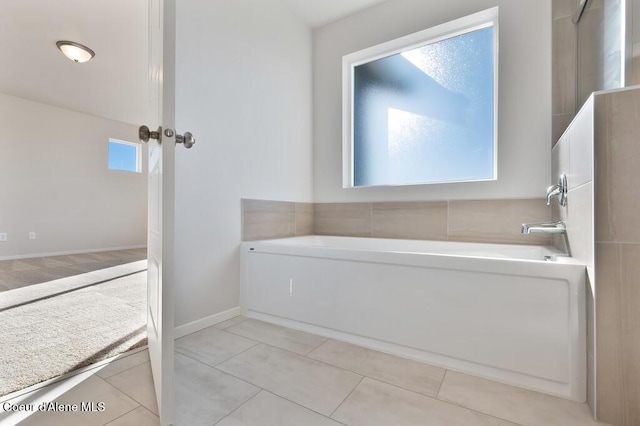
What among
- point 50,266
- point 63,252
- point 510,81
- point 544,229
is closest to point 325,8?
point 510,81

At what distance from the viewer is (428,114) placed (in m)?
2.51

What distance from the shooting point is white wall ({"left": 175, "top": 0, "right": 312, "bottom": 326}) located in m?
1.80

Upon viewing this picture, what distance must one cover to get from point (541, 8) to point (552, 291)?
6.38 feet

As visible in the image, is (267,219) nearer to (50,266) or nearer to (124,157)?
(50,266)

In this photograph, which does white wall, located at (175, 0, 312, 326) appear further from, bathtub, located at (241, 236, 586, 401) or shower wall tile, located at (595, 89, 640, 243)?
shower wall tile, located at (595, 89, 640, 243)

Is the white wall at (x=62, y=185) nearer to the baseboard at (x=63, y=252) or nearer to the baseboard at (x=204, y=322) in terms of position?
the baseboard at (x=63, y=252)

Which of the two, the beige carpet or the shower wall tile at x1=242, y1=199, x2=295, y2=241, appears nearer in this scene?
the beige carpet

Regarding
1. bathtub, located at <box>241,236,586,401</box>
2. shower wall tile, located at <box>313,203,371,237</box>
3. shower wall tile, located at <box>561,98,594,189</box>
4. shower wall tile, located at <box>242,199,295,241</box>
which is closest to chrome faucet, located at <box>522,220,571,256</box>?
bathtub, located at <box>241,236,586,401</box>

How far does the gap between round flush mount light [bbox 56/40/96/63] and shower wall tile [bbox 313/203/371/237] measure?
3.18m

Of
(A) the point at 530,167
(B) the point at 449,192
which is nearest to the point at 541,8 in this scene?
(A) the point at 530,167

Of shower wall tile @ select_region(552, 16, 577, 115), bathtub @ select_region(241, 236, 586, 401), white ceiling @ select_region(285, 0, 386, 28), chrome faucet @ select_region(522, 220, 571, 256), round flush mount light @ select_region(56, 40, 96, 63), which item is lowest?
bathtub @ select_region(241, 236, 586, 401)

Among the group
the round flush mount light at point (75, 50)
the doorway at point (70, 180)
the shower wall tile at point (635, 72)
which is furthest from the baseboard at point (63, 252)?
the shower wall tile at point (635, 72)

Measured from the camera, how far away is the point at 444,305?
143cm

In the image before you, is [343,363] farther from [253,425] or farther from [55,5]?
[55,5]
